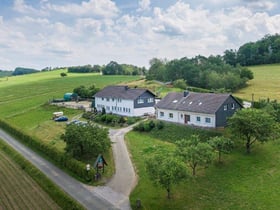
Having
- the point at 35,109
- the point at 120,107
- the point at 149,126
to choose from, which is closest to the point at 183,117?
the point at 149,126

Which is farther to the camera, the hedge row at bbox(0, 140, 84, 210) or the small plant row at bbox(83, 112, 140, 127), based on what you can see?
the small plant row at bbox(83, 112, 140, 127)

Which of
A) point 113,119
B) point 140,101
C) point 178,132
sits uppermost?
point 140,101

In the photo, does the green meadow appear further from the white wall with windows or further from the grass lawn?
the white wall with windows

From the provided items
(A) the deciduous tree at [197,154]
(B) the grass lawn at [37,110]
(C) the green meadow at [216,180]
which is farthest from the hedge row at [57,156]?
(A) the deciduous tree at [197,154]

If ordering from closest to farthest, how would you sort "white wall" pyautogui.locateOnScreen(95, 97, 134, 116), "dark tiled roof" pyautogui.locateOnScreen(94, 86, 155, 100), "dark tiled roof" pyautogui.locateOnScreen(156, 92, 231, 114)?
"dark tiled roof" pyautogui.locateOnScreen(156, 92, 231, 114)
"white wall" pyautogui.locateOnScreen(95, 97, 134, 116)
"dark tiled roof" pyautogui.locateOnScreen(94, 86, 155, 100)

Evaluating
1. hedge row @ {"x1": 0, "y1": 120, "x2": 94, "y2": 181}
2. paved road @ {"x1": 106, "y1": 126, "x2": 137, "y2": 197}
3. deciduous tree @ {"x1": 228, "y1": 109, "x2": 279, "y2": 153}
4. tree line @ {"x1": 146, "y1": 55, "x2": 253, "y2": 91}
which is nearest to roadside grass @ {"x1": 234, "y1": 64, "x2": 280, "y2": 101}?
tree line @ {"x1": 146, "y1": 55, "x2": 253, "y2": 91}

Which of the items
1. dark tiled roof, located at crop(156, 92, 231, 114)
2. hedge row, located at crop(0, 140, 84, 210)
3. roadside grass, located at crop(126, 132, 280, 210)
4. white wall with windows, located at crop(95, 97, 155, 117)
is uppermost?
dark tiled roof, located at crop(156, 92, 231, 114)

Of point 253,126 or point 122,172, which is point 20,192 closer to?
point 122,172
